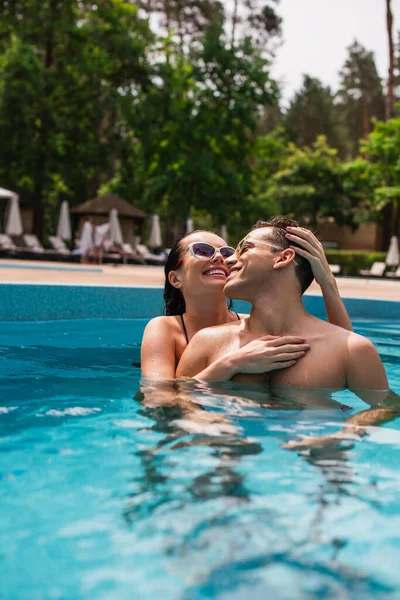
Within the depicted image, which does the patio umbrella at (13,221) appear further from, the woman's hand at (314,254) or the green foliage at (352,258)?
the woman's hand at (314,254)

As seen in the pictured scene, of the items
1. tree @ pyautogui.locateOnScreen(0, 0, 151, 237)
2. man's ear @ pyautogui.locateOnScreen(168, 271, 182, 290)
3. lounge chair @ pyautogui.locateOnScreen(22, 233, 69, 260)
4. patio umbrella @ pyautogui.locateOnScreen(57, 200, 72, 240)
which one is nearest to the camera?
man's ear @ pyautogui.locateOnScreen(168, 271, 182, 290)

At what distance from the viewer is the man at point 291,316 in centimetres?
326

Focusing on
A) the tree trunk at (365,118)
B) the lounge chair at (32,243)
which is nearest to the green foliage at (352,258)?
the tree trunk at (365,118)

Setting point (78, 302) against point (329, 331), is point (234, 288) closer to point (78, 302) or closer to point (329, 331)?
point (329, 331)

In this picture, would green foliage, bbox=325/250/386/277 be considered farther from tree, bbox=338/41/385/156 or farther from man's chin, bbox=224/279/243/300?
man's chin, bbox=224/279/243/300

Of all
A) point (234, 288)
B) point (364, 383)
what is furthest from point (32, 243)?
point (364, 383)

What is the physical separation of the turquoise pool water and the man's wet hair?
62cm

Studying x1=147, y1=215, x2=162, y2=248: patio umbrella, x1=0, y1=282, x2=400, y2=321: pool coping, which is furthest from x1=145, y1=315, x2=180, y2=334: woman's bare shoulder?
x1=147, y1=215, x2=162, y2=248: patio umbrella

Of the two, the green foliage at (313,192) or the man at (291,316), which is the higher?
the green foliage at (313,192)

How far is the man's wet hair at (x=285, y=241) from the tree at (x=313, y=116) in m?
60.5

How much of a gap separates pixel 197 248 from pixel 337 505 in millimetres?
1933

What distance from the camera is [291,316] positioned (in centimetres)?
340

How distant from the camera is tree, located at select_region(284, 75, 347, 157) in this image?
6228cm

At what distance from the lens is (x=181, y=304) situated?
4402mm
